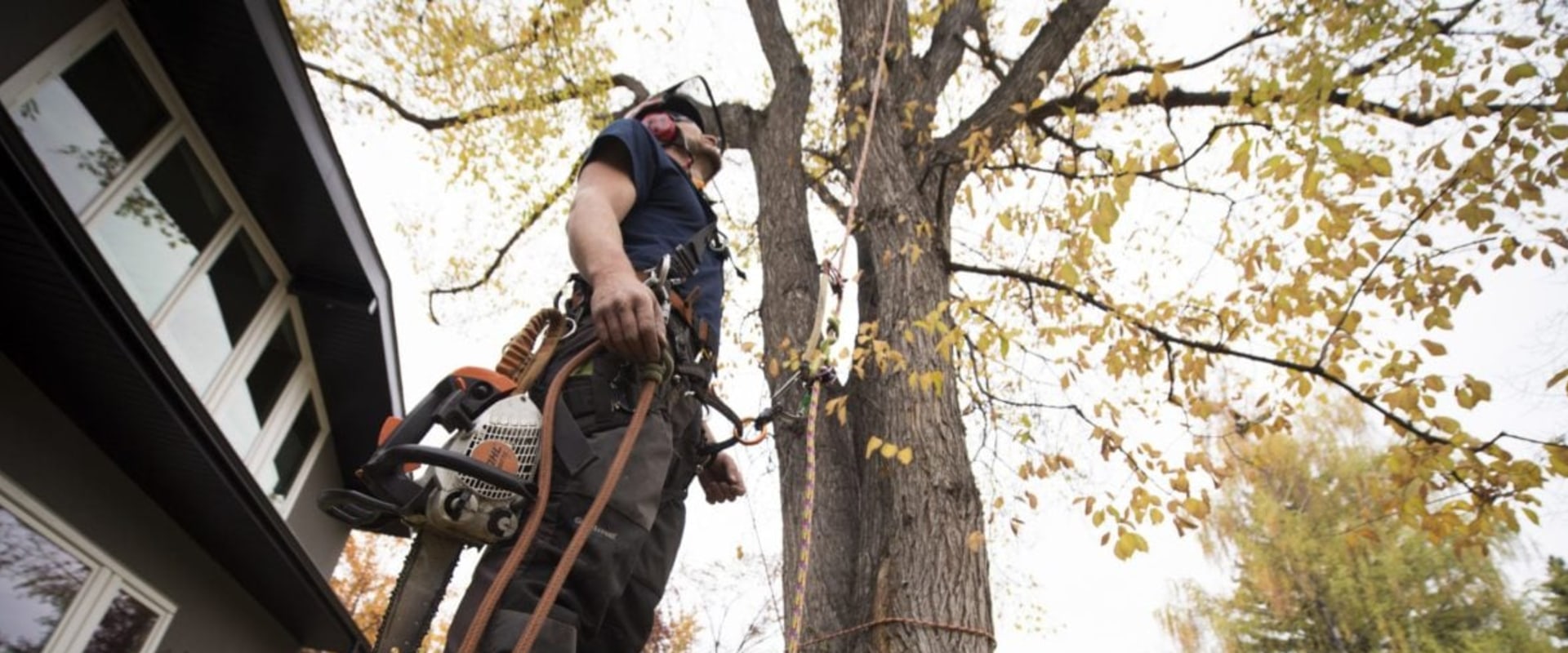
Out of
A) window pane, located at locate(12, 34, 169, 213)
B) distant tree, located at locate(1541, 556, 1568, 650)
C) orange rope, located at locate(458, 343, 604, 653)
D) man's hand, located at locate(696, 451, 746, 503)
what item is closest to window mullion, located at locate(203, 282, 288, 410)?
window pane, located at locate(12, 34, 169, 213)

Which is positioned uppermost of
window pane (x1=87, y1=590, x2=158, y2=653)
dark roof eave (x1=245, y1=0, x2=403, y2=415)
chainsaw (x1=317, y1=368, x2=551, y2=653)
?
dark roof eave (x1=245, y1=0, x2=403, y2=415)

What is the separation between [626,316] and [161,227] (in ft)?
14.0

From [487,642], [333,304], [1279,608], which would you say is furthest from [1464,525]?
[1279,608]

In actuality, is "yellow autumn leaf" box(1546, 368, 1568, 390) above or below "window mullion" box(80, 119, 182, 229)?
below

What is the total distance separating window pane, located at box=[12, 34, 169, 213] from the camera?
337cm

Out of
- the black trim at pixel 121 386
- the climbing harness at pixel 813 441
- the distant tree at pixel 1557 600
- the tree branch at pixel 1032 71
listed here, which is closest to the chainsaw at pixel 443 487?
the climbing harness at pixel 813 441

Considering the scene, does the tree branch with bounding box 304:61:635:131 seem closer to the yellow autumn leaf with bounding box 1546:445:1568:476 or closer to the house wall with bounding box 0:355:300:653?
the house wall with bounding box 0:355:300:653

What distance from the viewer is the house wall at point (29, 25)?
3086 mm

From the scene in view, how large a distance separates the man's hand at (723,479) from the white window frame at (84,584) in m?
3.15

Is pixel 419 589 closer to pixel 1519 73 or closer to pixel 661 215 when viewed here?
pixel 661 215

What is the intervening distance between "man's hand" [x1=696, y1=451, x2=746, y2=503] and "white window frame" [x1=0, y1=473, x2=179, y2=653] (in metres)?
3.15

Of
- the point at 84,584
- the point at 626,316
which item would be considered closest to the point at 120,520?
the point at 84,584

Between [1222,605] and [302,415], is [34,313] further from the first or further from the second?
[1222,605]

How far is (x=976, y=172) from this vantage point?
4637 mm
